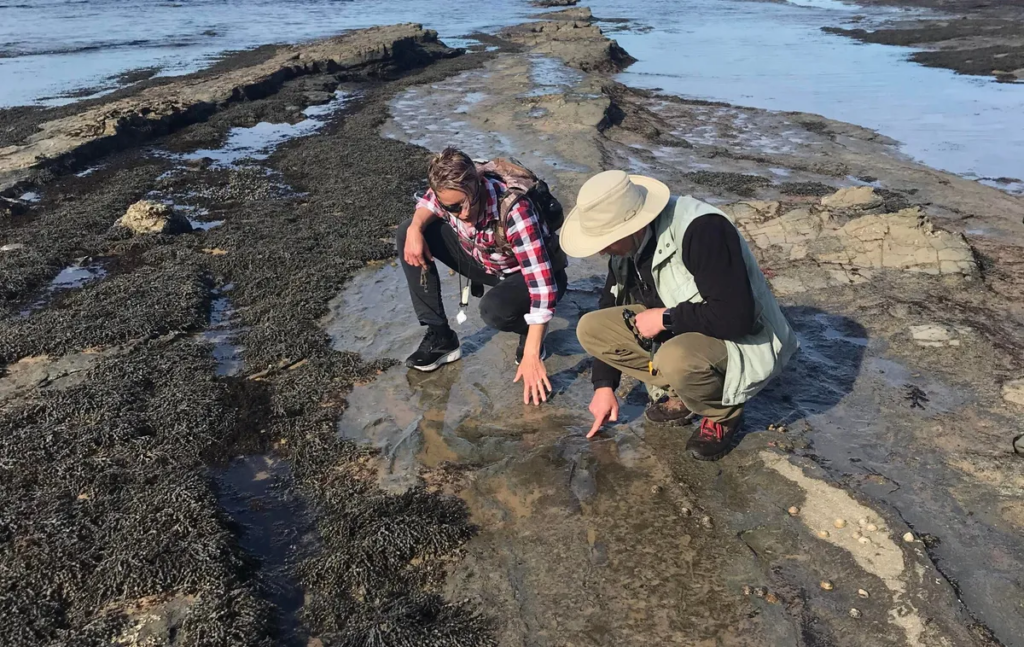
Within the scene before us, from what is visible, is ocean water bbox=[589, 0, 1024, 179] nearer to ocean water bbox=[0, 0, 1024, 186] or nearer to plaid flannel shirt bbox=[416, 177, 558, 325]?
ocean water bbox=[0, 0, 1024, 186]

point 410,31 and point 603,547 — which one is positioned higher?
point 410,31

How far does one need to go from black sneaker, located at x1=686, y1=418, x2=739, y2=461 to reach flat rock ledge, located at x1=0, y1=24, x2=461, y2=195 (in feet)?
28.1

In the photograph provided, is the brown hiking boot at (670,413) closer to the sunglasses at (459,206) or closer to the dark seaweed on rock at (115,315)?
the sunglasses at (459,206)

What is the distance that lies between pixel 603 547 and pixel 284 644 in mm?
1207

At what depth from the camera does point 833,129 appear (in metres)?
11.3

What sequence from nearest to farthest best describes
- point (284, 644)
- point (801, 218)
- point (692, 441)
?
point (284, 644)
point (692, 441)
point (801, 218)

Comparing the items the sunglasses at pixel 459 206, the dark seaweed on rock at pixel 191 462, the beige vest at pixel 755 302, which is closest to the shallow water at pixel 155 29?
the dark seaweed on rock at pixel 191 462

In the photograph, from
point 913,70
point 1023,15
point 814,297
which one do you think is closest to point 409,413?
point 814,297

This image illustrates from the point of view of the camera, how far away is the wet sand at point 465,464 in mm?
2410

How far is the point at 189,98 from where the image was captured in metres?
12.8

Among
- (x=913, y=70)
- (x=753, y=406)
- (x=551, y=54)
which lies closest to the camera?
(x=753, y=406)

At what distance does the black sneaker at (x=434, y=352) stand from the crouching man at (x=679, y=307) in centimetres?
111

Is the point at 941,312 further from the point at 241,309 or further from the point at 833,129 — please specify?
the point at 833,129

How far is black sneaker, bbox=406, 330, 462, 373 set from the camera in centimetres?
398
